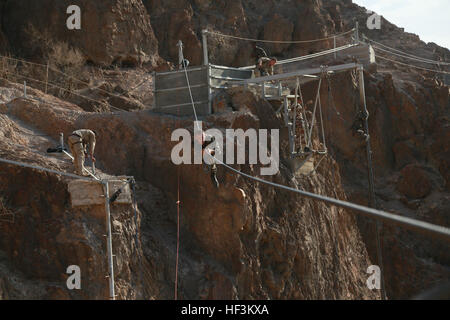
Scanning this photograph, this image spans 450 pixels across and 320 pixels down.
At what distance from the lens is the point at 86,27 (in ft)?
104

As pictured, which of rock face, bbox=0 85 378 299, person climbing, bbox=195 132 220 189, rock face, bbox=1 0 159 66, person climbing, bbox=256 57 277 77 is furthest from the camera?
rock face, bbox=1 0 159 66

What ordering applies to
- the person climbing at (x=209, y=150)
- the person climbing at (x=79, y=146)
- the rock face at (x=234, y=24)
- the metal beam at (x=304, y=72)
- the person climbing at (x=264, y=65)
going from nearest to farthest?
1. the person climbing at (x=79, y=146)
2. the person climbing at (x=209, y=150)
3. the metal beam at (x=304, y=72)
4. the person climbing at (x=264, y=65)
5. the rock face at (x=234, y=24)

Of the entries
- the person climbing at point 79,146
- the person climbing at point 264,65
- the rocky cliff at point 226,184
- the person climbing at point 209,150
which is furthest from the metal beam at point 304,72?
the person climbing at point 79,146

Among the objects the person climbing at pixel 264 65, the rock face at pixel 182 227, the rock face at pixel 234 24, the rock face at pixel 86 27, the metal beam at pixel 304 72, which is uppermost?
the rock face at pixel 234 24

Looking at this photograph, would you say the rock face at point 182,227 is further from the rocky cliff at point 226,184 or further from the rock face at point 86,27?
the rock face at point 86,27

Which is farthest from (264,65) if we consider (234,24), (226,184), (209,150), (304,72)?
(234,24)

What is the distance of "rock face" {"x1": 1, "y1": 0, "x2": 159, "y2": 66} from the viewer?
103ft

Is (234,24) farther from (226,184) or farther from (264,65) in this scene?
(226,184)

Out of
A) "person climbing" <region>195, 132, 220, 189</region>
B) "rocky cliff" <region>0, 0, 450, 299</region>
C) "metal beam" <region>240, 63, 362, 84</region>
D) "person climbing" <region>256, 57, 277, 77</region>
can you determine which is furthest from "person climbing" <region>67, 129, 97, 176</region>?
"person climbing" <region>256, 57, 277, 77</region>

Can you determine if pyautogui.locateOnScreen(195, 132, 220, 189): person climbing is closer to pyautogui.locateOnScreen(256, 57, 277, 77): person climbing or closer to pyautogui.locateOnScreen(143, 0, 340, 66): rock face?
pyautogui.locateOnScreen(256, 57, 277, 77): person climbing

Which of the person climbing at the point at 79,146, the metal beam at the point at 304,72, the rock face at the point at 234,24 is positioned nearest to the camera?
the person climbing at the point at 79,146

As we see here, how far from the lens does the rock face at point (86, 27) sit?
103ft

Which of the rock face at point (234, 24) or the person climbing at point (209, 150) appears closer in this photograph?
the person climbing at point (209, 150)

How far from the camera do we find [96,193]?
14.8 metres
